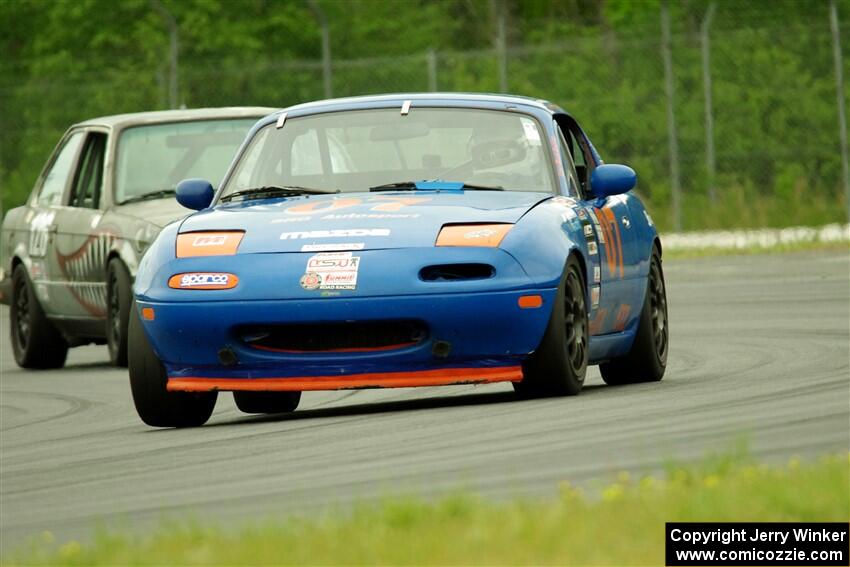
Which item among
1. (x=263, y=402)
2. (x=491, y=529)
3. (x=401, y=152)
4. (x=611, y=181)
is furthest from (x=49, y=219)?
(x=491, y=529)

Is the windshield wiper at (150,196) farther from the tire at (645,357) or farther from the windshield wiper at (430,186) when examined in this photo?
the windshield wiper at (430,186)

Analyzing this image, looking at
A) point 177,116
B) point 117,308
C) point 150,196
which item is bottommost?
point 117,308

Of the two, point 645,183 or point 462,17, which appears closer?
point 645,183

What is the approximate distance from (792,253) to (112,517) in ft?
58.0

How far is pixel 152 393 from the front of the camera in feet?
31.2

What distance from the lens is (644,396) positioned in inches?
378

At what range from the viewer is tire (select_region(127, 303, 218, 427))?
948 cm

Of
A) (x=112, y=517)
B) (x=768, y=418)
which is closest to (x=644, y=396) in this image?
(x=768, y=418)

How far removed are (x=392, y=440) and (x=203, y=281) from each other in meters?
1.47

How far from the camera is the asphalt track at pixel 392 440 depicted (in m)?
6.80

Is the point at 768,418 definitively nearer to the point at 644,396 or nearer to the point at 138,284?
the point at 644,396

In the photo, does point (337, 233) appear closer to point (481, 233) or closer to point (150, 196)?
point (481, 233)

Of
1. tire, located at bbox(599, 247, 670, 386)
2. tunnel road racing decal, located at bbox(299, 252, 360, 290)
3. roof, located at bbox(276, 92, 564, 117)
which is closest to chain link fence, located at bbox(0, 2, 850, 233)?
tire, located at bbox(599, 247, 670, 386)

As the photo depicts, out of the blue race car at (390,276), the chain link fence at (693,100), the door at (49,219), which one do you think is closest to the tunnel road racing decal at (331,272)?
the blue race car at (390,276)
